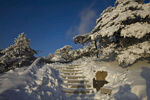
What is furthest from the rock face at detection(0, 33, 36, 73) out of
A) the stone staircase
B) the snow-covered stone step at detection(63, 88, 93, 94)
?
the snow-covered stone step at detection(63, 88, 93, 94)

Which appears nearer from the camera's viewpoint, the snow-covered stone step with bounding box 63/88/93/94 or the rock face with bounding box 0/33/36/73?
the snow-covered stone step with bounding box 63/88/93/94

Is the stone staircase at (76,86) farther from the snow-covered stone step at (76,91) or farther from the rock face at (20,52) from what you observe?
the rock face at (20,52)

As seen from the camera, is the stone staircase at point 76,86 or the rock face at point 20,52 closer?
the stone staircase at point 76,86

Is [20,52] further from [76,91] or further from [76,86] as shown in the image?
[76,91]

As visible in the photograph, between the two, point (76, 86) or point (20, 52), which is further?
point (20, 52)

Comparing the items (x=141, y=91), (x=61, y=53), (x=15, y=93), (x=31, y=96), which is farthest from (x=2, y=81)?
(x=61, y=53)

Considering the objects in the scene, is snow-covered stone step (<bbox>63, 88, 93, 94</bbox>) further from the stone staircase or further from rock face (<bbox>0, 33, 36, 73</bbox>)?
rock face (<bbox>0, 33, 36, 73</bbox>)

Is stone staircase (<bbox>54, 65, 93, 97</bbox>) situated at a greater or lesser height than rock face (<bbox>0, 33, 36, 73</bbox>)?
lesser

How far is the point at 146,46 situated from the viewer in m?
5.75

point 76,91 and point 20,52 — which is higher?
point 20,52

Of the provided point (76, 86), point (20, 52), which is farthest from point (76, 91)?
point (20, 52)

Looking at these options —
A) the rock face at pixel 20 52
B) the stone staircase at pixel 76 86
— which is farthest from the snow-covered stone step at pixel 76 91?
the rock face at pixel 20 52

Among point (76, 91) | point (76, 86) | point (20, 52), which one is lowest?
point (76, 91)

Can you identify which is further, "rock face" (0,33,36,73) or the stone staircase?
"rock face" (0,33,36,73)
